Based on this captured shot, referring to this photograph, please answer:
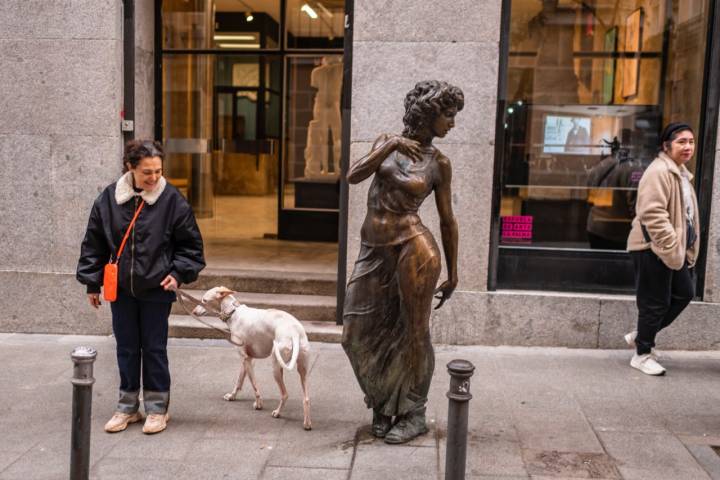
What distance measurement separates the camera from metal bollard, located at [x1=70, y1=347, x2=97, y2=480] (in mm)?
3893

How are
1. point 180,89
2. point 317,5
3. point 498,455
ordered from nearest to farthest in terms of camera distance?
1. point 498,455
2. point 180,89
3. point 317,5

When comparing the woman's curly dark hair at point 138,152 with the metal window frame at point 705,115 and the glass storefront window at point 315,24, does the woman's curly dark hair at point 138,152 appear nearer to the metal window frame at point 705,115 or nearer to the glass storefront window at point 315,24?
the metal window frame at point 705,115

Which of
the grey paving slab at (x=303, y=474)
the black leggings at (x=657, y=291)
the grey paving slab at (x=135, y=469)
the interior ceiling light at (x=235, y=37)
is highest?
the interior ceiling light at (x=235, y=37)

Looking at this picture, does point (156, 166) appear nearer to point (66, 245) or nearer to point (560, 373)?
point (66, 245)

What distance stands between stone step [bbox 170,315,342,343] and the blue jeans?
2267mm

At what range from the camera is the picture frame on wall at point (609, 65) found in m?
7.97

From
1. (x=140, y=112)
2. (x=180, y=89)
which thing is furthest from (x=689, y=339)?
(x=180, y=89)

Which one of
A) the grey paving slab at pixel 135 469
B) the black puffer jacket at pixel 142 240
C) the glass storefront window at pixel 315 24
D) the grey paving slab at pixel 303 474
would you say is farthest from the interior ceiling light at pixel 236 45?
the grey paving slab at pixel 303 474

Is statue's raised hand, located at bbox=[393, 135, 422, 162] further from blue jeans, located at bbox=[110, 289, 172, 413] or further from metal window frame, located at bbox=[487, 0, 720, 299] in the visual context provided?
metal window frame, located at bbox=[487, 0, 720, 299]

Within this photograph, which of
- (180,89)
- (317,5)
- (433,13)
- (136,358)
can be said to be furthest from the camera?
(317,5)

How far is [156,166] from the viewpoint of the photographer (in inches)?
200

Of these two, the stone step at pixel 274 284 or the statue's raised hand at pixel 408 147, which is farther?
the stone step at pixel 274 284

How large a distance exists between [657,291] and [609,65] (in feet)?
8.41

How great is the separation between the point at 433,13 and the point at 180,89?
3983mm
